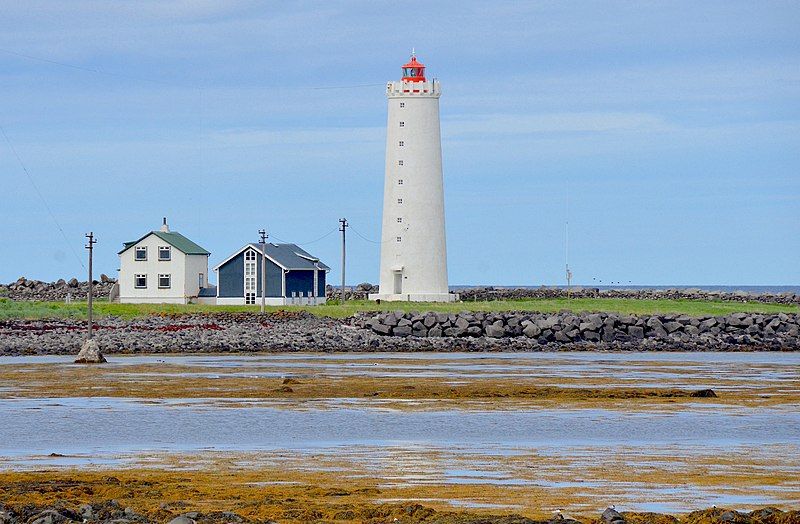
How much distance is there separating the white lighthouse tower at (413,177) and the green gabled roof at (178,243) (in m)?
9.35

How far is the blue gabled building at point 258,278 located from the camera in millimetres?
61312

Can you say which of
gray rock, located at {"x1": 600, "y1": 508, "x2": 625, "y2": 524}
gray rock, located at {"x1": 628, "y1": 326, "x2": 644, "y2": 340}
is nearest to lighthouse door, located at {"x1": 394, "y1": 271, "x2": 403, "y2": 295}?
gray rock, located at {"x1": 628, "y1": 326, "x2": 644, "y2": 340}

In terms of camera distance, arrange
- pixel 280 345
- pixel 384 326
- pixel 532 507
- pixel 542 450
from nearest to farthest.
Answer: pixel 532 507 < pixel 542 450 < pixel 280 345 < pixel 384 326

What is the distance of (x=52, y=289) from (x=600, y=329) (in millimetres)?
40819

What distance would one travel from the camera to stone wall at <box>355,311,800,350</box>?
4672 centimetres

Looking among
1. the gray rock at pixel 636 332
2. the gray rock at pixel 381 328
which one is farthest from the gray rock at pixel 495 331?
the gray rock at pixel 636 332

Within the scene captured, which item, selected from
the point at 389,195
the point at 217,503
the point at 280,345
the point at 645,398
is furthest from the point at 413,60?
the point at 217,503

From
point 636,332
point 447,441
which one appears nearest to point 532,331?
point 636,332

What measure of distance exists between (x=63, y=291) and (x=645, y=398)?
56.8m

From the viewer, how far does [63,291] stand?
76.4 meters

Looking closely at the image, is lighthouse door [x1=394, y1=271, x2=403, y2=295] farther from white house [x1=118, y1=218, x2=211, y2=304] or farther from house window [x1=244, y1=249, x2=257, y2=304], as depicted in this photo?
white house [x1=118, y1=218, x2=211, y2=304]

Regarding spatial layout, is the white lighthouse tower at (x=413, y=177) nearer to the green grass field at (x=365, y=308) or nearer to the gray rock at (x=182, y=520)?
the green grass field at (x=365, y=308)

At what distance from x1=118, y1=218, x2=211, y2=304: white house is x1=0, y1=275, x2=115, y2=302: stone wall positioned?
31.8ft

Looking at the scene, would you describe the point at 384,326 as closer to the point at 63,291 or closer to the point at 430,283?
the point at 430,283
